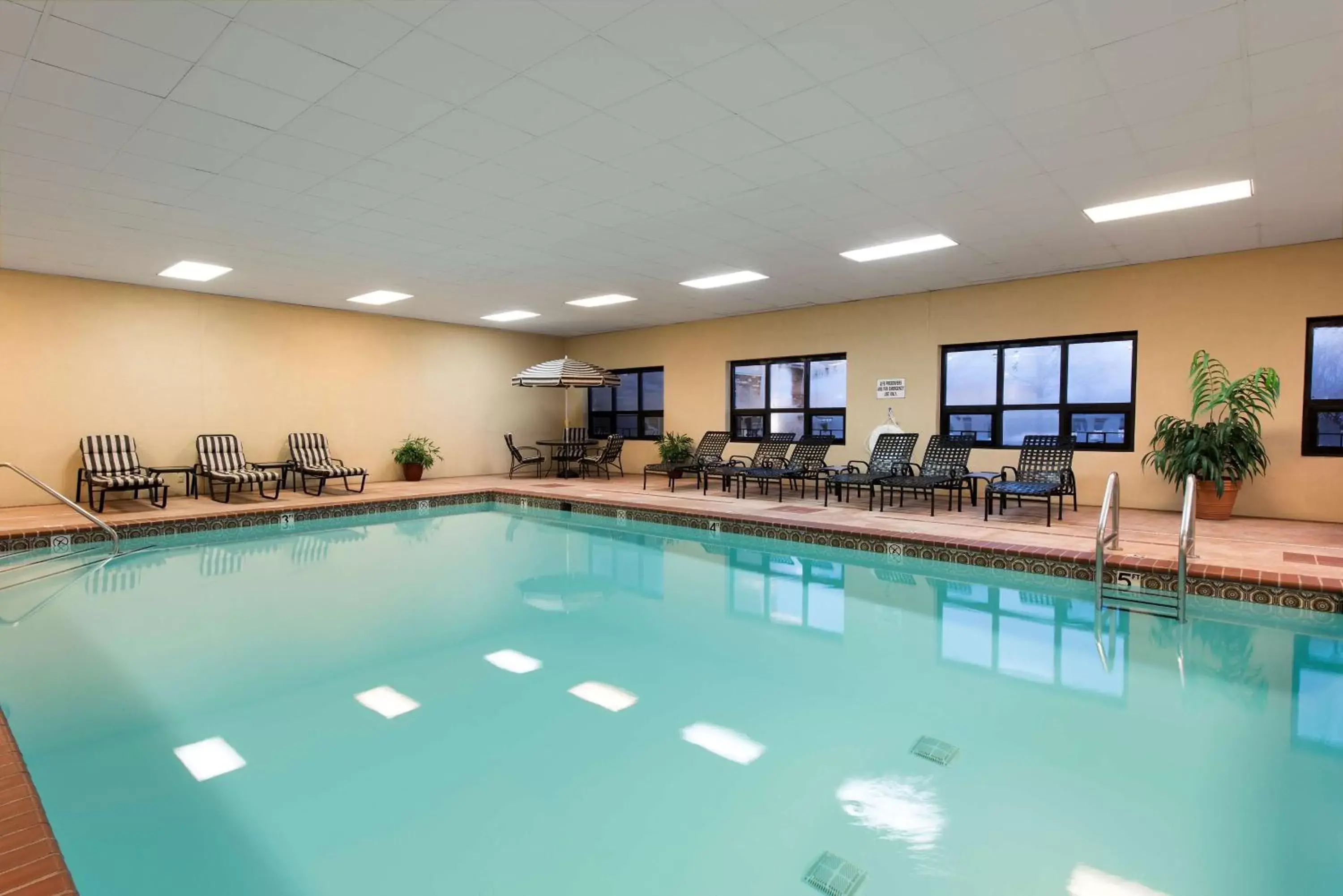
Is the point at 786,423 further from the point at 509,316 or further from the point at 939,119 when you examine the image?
the point at 939,119

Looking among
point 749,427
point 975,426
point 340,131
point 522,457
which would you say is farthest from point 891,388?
point 340,131

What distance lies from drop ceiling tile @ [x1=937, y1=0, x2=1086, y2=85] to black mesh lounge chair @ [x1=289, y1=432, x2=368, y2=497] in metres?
8.24

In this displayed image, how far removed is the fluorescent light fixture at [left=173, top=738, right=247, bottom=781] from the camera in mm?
2469

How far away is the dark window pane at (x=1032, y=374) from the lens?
7992mm

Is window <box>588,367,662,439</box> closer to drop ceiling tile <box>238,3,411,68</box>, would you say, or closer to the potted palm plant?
the potted palm plant

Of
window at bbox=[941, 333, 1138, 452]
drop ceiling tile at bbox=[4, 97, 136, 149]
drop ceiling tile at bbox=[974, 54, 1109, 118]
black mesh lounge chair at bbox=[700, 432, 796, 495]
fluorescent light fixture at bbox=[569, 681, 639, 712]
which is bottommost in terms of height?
fluorescent light fixture at bbox=[569, 681, 639, 712]

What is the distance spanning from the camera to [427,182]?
476cm

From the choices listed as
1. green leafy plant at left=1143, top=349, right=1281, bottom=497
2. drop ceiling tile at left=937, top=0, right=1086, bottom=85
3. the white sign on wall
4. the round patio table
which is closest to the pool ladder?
green leafy plant at left=1143, top=349, right=1281, bottom=497

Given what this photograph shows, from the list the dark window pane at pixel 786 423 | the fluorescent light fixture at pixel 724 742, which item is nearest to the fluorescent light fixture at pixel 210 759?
the fluorescent light fixture at pixel 724 742

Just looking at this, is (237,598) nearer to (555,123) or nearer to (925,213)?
(555,123)

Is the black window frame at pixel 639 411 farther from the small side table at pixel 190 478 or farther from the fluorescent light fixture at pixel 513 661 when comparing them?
the fluorescent light fixture at pixel 513 661

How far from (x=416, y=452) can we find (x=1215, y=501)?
10.3 meters

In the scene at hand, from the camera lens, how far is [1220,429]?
253 inches

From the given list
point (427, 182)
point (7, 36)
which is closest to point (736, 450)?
point (427, 182)
